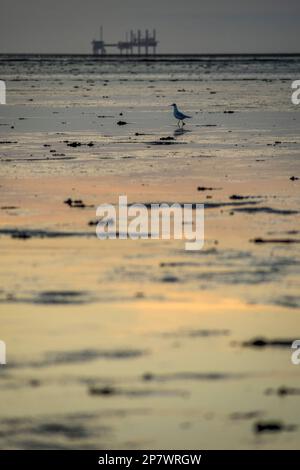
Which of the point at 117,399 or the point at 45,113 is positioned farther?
the point at 45,113

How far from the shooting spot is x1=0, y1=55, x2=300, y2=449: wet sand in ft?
30.3

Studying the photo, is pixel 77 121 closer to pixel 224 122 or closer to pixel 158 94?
pixel 224 122

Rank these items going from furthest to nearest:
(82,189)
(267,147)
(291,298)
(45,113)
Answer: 1. (45,113)
2. (267,147)
3. (82,189)
4. (291,298)

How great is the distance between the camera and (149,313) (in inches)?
492

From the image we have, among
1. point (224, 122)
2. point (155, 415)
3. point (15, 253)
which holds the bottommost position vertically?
point (155, 415)

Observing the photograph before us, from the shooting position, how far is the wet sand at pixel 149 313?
9.23 m

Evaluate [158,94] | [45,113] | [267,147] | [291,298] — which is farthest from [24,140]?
[158,94]

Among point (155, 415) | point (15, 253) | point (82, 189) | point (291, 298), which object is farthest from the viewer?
point (82, 189)

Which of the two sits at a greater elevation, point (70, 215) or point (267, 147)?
point (267, 147)

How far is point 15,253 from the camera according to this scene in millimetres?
15922

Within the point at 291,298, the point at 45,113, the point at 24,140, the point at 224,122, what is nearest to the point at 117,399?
the point at 291,298

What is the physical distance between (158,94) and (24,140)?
35387mm

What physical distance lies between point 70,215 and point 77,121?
1034 inches

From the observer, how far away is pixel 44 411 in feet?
30.8
